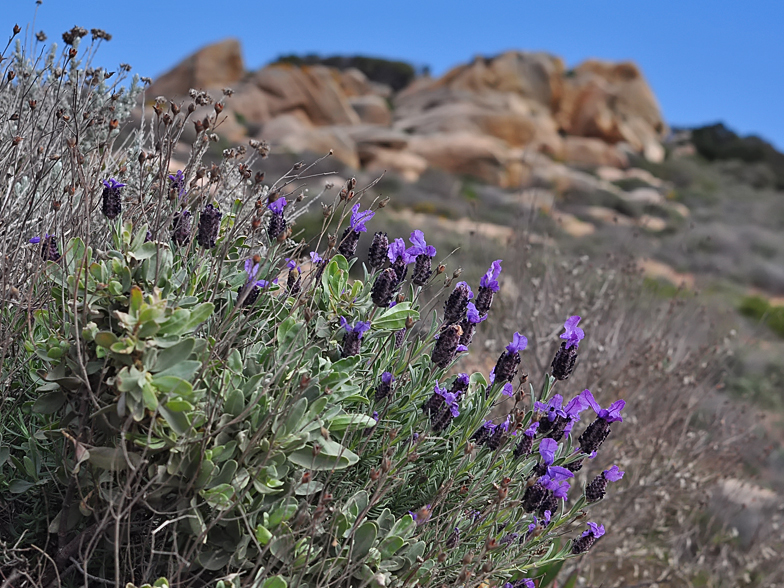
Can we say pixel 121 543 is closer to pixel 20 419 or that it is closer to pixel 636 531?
pixel 20 419

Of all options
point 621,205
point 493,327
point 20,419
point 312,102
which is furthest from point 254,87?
point 20,419

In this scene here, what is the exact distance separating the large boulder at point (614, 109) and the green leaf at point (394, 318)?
121ft

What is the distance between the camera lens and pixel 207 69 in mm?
35781

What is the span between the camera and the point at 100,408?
1815 millimetres

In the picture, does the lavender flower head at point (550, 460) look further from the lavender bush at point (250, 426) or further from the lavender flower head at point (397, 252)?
the lavender flower head at point (397, 252)

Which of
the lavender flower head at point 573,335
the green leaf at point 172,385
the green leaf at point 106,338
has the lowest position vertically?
the green leaf at point 172,385

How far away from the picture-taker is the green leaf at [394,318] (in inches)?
84.6

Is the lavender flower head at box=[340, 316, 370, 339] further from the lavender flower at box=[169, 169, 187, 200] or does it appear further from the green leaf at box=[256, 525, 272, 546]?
the lavender flower at box=[169, 169, 187, 200]

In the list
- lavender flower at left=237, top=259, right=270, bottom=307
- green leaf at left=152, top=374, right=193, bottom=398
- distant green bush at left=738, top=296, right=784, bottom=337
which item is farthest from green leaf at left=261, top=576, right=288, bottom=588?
distant green bush at left=738, top=296, right=784, bottom=337

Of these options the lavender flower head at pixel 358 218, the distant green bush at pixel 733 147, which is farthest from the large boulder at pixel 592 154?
the lavender flower head at pixel 358 218

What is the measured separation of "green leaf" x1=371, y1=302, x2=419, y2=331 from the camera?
2148mm

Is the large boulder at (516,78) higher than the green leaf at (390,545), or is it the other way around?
the large boulder at (516,78)

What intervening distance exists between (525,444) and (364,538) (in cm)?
59

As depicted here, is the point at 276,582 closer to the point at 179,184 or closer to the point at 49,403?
the point at 49,403
